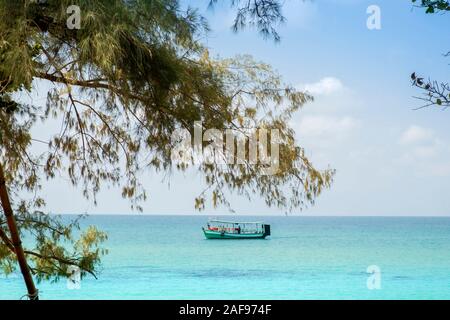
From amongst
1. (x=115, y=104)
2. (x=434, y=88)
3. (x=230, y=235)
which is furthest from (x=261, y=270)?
(x=434, y=88)

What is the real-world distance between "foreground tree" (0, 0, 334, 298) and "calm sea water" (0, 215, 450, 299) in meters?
→ 11.1

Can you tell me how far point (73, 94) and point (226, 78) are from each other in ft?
2.84

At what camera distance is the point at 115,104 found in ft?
12.6

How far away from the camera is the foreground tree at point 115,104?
3.03 metres

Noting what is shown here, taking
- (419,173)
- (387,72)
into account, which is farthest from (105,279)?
(387,72)

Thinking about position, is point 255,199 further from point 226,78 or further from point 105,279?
point 105,279

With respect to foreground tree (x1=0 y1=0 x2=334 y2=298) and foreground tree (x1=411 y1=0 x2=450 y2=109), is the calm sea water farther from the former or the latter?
foreground tree (x1=411 y1=0 x2=450 y2=109)

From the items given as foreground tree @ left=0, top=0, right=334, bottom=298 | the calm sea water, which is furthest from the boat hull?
foreground tree @ left=0, top=0, right=334, bottom=298

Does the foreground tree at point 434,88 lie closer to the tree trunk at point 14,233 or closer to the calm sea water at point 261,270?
the tree trunk at point 14,233

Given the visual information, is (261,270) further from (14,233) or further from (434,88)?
(434,88)

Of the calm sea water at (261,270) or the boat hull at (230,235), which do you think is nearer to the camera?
the calm sea water at (261,270)

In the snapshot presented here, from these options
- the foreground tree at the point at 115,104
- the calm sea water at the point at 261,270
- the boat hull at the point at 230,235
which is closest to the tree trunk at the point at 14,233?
the foreground tree at the point at 115,104

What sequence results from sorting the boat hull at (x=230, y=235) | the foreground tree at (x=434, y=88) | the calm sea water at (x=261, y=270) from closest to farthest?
1. the foreground tree at (x=434, y=88)
2. the calm sea water at (x=261, y=270)
3. the boat hull at (x=230, y=235)

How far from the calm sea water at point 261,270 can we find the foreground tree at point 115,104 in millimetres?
11127
